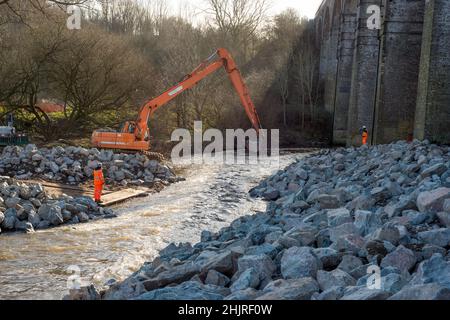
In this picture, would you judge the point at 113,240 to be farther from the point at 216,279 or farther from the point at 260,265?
the point at 260,265

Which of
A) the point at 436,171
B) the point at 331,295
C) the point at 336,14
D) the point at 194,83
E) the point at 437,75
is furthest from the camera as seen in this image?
the point at 336,14

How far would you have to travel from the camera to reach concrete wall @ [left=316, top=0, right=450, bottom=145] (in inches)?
455

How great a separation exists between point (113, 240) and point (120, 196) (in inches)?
139

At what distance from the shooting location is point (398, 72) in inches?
580

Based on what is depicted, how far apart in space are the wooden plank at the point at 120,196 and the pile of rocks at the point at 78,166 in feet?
3.33

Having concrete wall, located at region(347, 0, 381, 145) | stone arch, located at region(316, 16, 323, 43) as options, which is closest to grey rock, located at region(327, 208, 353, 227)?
concrete wall, located at region(347, 0, 381, 145)

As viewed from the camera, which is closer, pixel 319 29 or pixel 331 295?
pixel 331 295

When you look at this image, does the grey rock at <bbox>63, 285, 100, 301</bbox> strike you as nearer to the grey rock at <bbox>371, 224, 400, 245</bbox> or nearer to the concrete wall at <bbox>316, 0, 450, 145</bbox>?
the grey rock at <bbox>371, 224, 400, 245</bbox>

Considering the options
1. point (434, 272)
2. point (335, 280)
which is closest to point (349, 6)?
point (434, 272)

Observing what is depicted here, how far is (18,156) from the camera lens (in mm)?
13250
